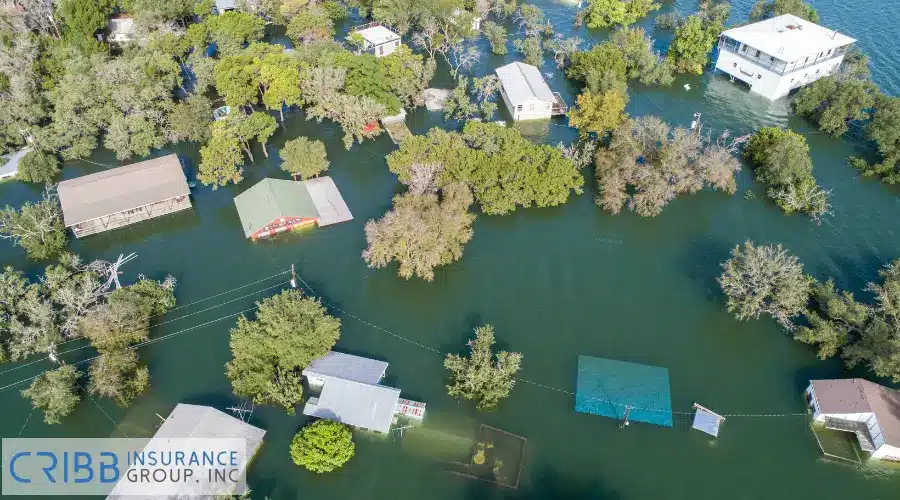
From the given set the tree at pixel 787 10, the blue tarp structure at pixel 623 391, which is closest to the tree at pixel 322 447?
the blue tarp structure at pixel 623 391

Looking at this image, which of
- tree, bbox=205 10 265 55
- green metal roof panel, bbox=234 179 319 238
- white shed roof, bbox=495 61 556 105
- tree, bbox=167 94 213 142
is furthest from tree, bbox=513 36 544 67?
tree, bbox=167 94 213 142

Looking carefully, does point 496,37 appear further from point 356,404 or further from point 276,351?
point 356,404

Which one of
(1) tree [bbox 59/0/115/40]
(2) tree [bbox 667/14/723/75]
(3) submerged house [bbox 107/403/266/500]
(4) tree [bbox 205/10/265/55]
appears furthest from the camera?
(4) tree [bbox 205/10/265/55]

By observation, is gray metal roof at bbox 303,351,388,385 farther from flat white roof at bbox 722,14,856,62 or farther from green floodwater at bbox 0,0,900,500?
flat white roof at bbox 722,14,856,62

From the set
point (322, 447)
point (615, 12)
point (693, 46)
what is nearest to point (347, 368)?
point (322, 447)

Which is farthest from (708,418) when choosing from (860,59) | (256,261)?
(860,59)

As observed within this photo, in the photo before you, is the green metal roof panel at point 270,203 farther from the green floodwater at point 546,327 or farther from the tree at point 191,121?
the tree at point 191,121
